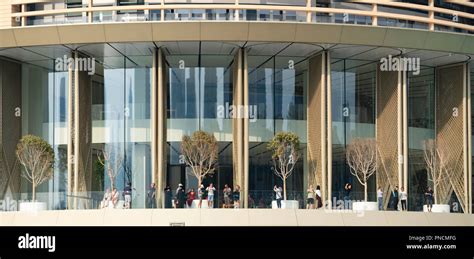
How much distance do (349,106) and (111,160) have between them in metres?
11.7

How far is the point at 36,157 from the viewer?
53219 mm

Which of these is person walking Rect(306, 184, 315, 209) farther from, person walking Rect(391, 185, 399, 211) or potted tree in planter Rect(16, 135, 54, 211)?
potted tree in planter Rect(16, 135, 54, 211)

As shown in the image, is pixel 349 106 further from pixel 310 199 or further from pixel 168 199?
pixel 168 199

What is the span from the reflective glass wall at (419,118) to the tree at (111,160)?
46.3 ft

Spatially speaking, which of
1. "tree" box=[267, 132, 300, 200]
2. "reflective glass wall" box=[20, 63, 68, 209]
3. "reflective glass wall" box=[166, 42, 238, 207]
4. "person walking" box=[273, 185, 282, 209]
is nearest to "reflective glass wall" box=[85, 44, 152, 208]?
"reflective glass wall" box=[166, 42, 238, 207]

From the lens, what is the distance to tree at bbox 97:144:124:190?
5491 centimetres

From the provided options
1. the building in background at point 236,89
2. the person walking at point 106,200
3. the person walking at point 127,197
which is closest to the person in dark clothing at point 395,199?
the building in background at point 236,89

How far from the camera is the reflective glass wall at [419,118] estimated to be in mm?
57531

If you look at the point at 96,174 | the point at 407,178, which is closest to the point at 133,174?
the point at 96,174

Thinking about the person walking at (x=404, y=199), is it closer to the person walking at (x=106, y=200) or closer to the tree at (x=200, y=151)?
the tree at (x=200, y=151)

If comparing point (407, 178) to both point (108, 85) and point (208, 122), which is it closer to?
point (208, 122)

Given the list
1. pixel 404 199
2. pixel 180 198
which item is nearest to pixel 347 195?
pixel 404 199

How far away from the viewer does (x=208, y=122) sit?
55.8 metres
